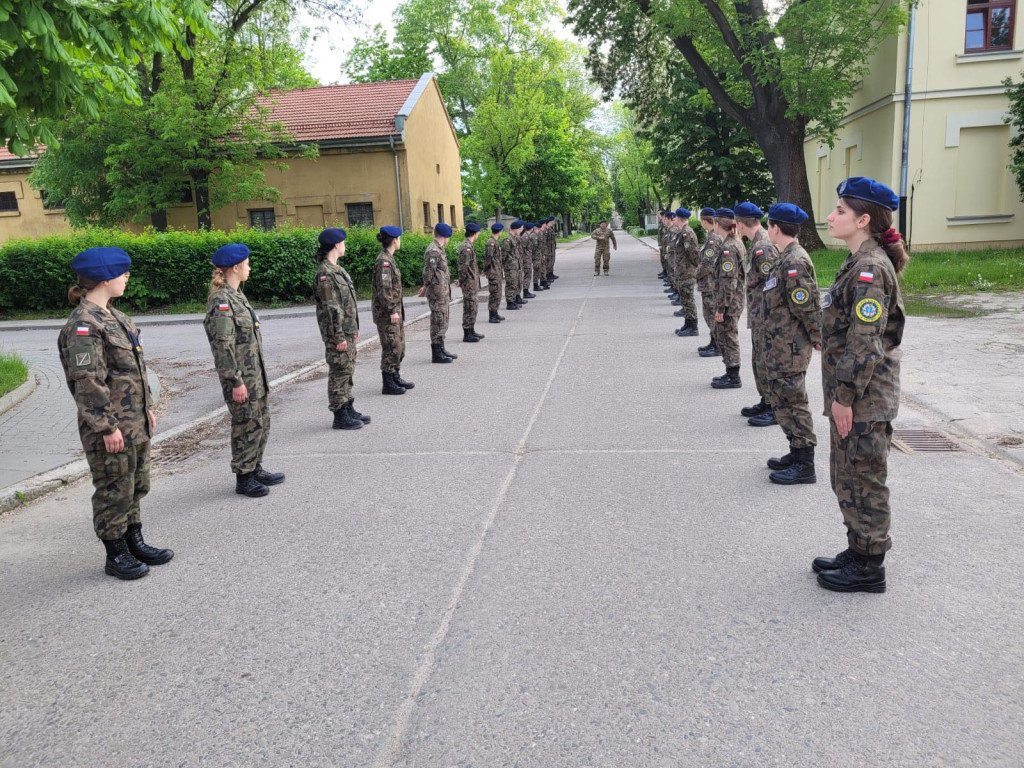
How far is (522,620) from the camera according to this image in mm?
3693

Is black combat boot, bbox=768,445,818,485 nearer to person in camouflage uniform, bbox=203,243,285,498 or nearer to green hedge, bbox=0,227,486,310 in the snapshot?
person in camouflage uniform, bbox=203,243,285,498

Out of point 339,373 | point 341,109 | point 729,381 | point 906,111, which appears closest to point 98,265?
point 339,373

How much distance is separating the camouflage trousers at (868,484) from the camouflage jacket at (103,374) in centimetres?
389

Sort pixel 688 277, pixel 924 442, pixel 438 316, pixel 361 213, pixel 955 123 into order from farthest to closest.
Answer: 1. pixel 361 213
2. pixel 955 123
3. pixel 688 277
4. pixel 438 316
5. pixel 924 442

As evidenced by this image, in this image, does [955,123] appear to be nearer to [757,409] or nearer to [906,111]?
[906,111]

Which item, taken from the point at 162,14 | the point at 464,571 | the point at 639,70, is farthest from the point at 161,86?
the point at 464,571

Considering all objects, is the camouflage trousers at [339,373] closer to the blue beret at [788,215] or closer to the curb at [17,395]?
the curb at [17,395]

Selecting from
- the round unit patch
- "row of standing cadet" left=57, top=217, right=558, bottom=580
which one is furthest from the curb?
the round unit patch

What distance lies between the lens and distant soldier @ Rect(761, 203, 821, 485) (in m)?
5.64

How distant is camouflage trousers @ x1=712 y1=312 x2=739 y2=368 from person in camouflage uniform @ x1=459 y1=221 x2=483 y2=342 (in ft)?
17.1

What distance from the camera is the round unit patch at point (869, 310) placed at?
143 inches

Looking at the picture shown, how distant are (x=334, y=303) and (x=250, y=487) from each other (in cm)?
235

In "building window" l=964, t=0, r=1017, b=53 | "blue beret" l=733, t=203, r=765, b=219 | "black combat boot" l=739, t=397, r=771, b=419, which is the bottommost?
"black combat boot" l=739, t=397, r=771, b=419

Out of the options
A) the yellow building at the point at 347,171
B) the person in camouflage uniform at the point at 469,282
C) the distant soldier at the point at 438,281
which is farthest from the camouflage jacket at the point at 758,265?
the yellow building at the point at 347,171
